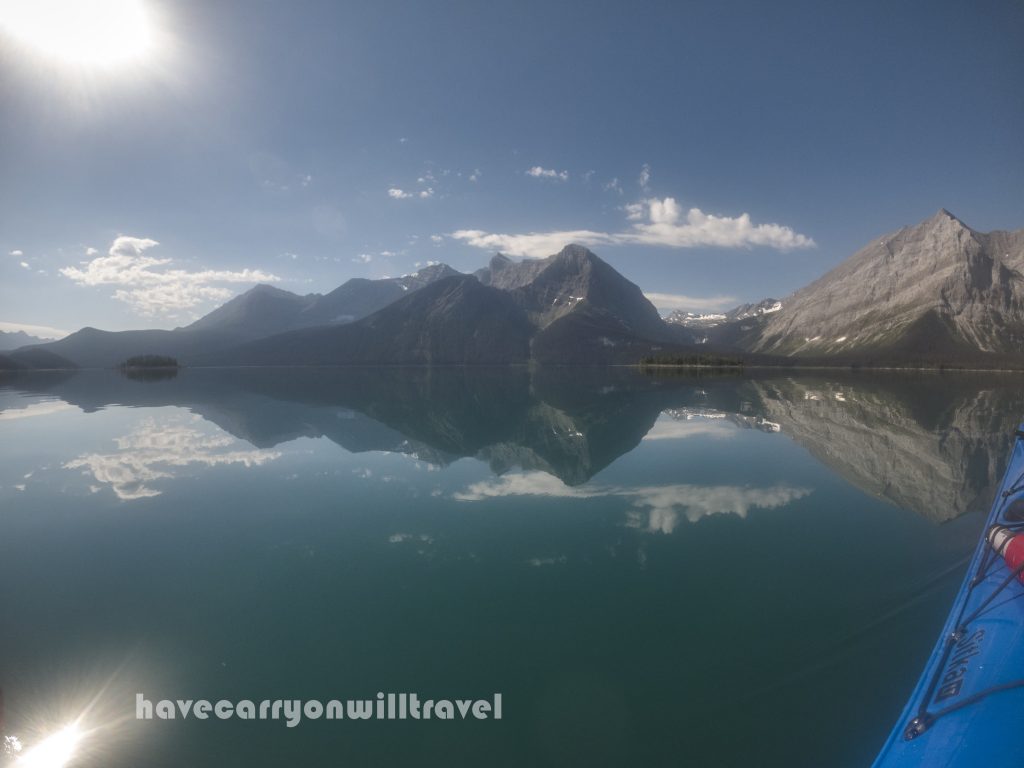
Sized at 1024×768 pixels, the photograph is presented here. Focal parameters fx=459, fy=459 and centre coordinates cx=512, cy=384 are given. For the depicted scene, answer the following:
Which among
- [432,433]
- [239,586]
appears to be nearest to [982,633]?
[239,586]

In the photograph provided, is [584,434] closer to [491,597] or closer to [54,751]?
[491,597]

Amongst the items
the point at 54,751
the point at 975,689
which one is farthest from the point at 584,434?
the point at 54,751

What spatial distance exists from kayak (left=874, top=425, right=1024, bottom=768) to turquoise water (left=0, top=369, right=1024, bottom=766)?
1.71 meters

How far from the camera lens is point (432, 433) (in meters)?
50.0

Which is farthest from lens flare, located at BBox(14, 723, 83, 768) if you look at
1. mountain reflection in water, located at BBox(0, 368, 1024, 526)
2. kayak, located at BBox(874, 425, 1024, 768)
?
mountain reflection in water, located at BBox(0, 368, 1024, 526)

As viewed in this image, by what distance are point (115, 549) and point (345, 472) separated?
14.2 m

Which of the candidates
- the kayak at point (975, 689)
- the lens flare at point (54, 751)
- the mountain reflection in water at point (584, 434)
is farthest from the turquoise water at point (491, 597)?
the kayak at point (975, 689)

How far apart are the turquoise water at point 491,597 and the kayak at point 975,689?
67.4 inches

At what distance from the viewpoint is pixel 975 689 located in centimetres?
892

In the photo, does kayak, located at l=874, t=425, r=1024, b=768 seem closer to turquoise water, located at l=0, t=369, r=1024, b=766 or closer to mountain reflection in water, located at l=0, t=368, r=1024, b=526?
turquoise water, located at l=0, t=369, r=1024, b=766

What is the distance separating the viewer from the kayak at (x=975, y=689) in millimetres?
7699

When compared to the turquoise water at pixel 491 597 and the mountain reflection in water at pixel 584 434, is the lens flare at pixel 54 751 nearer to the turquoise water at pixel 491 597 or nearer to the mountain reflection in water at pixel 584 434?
the turquoise water at pixel 491 597

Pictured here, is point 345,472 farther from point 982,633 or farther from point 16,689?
point 982,633

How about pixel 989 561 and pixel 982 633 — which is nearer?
pixel 982 633
